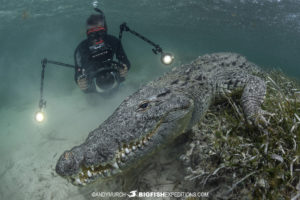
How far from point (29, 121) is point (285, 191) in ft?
36.9

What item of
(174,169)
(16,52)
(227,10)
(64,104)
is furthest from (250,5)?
(16,52)

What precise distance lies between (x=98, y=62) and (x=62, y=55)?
1322 inches

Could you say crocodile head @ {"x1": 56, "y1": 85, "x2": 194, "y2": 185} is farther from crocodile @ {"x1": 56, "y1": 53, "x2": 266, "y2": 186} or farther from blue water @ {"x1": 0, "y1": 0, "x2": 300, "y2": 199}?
blue water @ {"x1": 0, "y1": 0, "x2": 300, "y2": 199}

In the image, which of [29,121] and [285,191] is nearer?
[285,191]

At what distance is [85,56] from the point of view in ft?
24.2

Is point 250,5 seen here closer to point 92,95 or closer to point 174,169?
point 92,95

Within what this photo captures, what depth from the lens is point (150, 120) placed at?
7.97 ft

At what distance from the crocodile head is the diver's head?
5213 millimetres

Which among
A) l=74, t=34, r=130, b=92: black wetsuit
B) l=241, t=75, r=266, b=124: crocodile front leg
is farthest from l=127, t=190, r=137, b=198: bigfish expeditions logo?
l=74, t=34, r=130, b=92: black wetsuit

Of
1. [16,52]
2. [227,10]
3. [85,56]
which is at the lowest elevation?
[16,52]

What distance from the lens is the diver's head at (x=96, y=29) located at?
7.11 metres

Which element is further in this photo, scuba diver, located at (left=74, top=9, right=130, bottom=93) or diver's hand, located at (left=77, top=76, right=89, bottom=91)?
diver's hand, located at (left=77, top=76, right=89, bottom=91)

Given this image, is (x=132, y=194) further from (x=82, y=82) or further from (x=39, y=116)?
(x=82, y=82)

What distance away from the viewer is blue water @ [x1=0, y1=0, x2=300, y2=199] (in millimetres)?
6145
